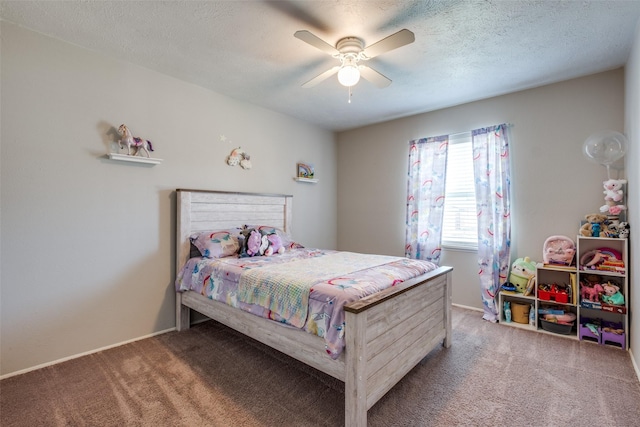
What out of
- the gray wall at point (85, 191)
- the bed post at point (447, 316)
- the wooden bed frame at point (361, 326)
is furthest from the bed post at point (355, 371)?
the gray wall at point (85, 191)

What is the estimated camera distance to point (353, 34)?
2266 millimetres

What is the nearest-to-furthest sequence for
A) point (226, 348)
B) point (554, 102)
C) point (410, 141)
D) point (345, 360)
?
point (345, 360) < point (226, 348) < point (554, 102) < point (410, 141)

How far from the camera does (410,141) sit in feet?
13.5

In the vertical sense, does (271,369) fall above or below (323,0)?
below

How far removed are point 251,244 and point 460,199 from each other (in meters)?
2.69

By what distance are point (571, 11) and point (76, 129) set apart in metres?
3.83

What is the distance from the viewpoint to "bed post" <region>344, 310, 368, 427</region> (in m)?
1.57

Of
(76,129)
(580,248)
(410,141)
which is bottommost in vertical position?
(580,248)

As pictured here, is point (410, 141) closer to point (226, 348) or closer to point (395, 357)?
point (395, 357)

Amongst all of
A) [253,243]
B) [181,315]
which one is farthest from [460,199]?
[181,315]

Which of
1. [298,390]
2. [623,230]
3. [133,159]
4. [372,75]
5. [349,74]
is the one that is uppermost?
[372,75]

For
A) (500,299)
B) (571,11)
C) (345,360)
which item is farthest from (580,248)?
(345,360)

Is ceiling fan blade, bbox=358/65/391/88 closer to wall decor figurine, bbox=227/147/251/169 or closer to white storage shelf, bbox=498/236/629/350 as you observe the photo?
wall decor figurine, bbox=227/147/251/169

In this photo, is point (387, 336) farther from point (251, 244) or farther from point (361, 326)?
point (251, 244)
